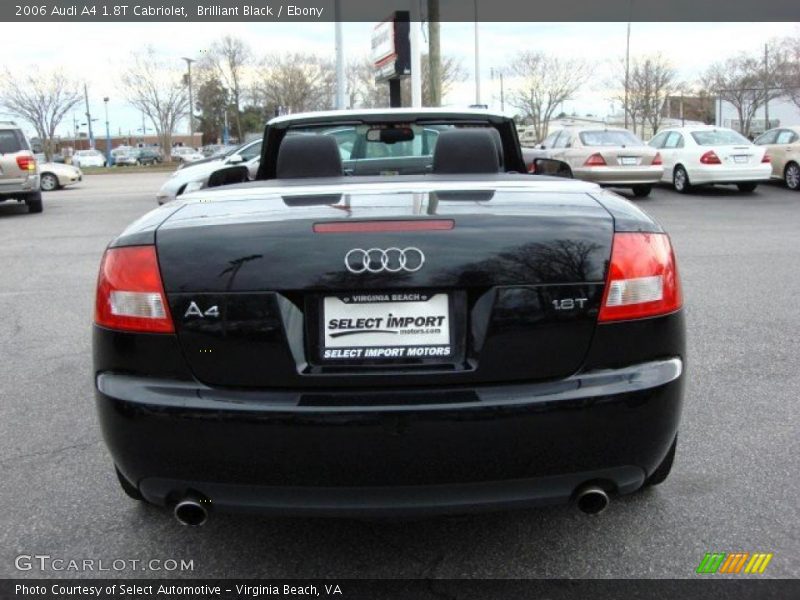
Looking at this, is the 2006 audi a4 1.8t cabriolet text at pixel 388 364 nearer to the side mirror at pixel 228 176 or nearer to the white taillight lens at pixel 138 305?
the white taillight lens at pixel 138 305

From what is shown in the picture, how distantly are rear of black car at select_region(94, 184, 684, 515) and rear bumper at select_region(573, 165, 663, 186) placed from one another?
1468cm

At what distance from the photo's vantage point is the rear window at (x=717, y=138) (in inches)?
683

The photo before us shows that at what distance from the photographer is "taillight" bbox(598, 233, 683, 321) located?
94.9 inches

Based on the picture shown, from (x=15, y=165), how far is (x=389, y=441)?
53.8 ft

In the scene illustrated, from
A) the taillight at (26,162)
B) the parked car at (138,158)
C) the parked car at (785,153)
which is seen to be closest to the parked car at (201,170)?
the taillight at (26,162)

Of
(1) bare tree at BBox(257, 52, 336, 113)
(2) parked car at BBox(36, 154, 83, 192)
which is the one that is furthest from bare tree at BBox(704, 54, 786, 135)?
(2) parked car at BBox(36, 154, 83, 192)

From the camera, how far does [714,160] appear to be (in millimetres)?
17109

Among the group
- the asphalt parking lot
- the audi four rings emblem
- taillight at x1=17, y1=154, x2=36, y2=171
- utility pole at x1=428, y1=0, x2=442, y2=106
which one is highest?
utility pole at x1=428, y1=0, x2=442, y2=106

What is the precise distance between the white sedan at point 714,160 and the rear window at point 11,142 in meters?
14.3

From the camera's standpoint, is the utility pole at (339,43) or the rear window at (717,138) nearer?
the rear window at (717,138)

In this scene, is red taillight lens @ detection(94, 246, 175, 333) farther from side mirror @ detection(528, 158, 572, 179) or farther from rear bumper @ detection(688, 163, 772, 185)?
rear bumper @ detection(688, 163, 772, 185)

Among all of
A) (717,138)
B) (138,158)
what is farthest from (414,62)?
(138,158)

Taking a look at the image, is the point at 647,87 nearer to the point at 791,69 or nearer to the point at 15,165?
the point at 791,69

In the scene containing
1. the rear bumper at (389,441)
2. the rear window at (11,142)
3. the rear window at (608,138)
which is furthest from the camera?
the rear window at (608,138)
